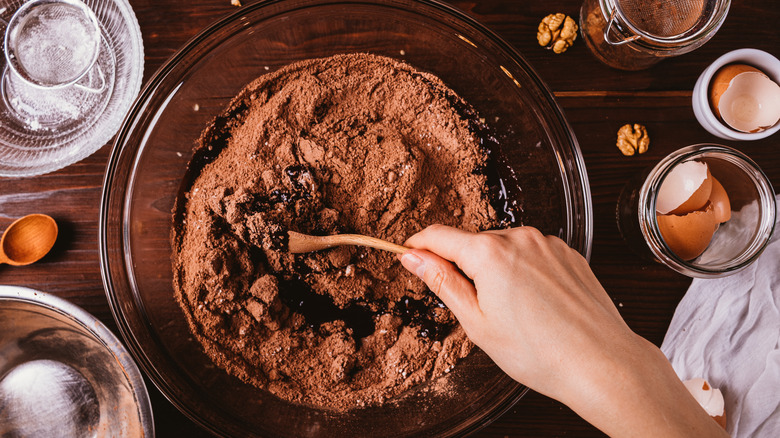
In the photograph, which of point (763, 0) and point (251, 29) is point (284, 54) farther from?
point (763, 0)

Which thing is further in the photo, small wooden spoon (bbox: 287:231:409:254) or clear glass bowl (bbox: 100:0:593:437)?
clear glass bowl (bbox: 100:0:593:437)

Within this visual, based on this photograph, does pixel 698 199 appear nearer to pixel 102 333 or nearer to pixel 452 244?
pixel 452 244

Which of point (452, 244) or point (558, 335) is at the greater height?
point (452, 244)

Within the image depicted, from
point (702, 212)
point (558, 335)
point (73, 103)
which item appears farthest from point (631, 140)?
point (73, 103)

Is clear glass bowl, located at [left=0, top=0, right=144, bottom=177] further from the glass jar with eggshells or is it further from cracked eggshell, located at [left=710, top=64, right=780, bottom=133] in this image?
cracked eggshell, located at [left=710, top=64, right=780, bottom=133]

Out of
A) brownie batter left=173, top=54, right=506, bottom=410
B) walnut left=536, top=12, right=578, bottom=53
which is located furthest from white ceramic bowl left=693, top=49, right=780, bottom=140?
brownie batter left=173, top=54, right=506, bottom=410

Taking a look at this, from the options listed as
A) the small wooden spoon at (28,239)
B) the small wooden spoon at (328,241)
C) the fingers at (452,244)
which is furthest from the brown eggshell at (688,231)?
the small wooden spoon at (28,239)
